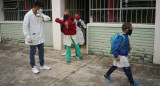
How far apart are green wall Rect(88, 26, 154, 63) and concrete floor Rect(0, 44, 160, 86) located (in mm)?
285

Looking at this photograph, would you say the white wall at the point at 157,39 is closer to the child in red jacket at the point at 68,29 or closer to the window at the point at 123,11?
the window at the point at 123,11

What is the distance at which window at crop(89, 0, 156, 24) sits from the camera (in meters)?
5.93

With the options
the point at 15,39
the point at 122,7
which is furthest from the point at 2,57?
the point at 122,7

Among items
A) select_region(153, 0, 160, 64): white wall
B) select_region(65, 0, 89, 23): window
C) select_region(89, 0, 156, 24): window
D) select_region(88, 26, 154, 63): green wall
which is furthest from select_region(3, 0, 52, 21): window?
select_region(153, 0, 160, 64): white wall

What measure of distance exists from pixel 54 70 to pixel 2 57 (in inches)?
103

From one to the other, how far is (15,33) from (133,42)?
218 inches

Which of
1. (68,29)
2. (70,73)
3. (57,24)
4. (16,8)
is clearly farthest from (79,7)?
(70,73)

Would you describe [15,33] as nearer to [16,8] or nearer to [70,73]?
[16,8]

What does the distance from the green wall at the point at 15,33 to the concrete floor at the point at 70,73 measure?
151 cm

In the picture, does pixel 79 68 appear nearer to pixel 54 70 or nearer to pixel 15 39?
pixel 54 70

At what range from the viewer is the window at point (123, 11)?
593 centimetres

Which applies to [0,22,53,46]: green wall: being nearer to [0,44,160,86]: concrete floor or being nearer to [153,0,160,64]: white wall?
[0,44,160,86]: concrete floor

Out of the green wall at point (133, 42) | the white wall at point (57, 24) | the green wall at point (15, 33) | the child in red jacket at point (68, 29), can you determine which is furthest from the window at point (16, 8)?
the green wall at point (133, 42)

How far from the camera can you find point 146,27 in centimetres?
579
